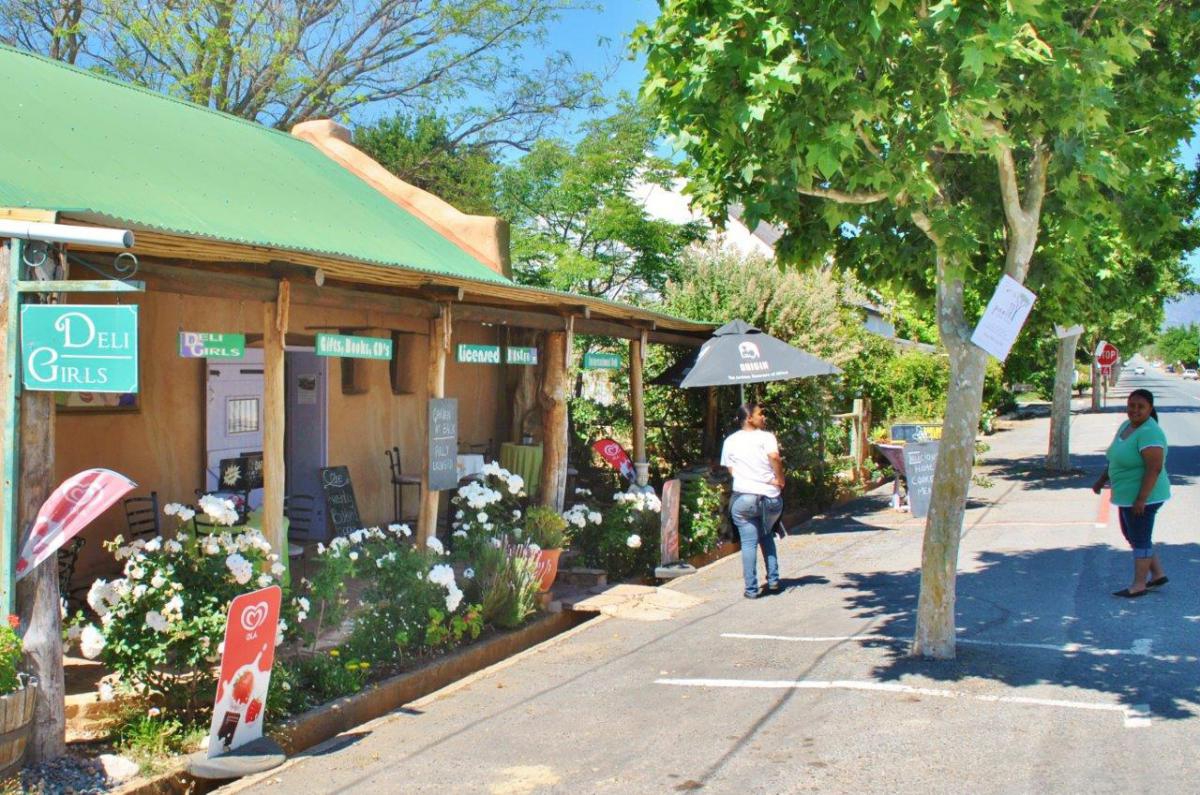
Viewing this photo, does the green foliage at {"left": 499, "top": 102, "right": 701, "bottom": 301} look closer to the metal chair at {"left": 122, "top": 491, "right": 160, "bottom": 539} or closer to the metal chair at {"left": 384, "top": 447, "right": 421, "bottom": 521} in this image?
the metal chair at {"left": 384, "top": 447, "right": 421, "bottom": 521}

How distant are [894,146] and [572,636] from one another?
4.22 m

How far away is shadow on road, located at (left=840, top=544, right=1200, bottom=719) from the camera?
6.37 m

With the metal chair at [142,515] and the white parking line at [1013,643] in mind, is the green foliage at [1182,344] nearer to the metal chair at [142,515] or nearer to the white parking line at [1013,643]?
the white parking line at [1013,643]

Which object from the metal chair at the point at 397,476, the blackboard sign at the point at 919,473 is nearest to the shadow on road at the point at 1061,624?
the blackboard sign at the point at 919,473

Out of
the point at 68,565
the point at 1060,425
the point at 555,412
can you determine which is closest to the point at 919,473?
the point at 555,412

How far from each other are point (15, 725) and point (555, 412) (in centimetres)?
733

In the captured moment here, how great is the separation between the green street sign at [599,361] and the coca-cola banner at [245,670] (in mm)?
7123

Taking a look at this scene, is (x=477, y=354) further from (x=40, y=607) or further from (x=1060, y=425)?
(x=1060, y=425)

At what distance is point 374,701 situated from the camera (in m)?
6.62

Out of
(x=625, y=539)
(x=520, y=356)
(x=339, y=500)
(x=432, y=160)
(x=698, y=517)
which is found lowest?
(x=625, y=539)

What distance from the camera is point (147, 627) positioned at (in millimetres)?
5570

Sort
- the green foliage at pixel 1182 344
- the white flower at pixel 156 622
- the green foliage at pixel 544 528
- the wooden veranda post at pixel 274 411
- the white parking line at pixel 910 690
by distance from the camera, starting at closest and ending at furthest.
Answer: the white flower at pixel 156 622 < the white parking line at pixel 910 690 < the wooden veranda post at pixel 274 411 < the green foliage at pixel 544 528 < the green foliage at pixel 1182 344

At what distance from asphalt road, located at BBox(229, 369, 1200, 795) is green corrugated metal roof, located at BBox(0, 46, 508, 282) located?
2994 millimetres

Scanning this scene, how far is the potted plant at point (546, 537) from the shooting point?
908 cm
